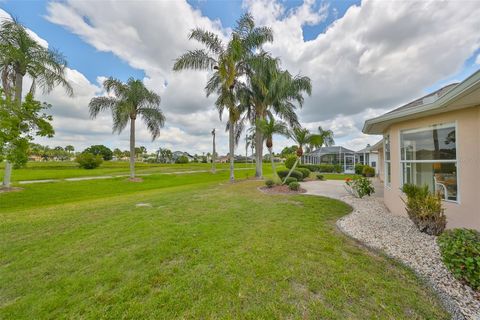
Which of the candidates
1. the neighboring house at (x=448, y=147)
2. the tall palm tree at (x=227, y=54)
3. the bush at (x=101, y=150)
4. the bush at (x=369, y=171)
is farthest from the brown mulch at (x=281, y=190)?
the bush at (x=101, y=150)

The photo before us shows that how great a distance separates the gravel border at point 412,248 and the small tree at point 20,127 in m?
10.6

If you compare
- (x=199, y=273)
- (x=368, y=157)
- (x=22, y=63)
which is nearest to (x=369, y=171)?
(x=368, y=157)

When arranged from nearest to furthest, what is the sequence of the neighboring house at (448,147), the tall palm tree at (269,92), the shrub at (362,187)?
the neighboring house at (448,147) → the shrub at (362,187) → the tall palm tree at (269,92)

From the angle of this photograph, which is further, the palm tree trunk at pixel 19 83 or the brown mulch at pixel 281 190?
the palm tree trunk at pixel 19 83

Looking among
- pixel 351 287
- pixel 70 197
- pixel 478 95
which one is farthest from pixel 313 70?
pixel 70 197

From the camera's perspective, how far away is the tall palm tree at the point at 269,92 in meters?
13.3

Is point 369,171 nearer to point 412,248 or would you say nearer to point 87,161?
point 412,248

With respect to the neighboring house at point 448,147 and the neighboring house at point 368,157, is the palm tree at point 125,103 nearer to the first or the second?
the neighboring house at point 448,147

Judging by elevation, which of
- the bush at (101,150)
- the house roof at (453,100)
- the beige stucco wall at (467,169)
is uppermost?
the bush at (101,150)

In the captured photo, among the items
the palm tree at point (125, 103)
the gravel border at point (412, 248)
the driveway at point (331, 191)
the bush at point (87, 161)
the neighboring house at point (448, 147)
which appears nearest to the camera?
the gravel border at point (412, 248)

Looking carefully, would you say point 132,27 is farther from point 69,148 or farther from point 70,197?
point 69,148

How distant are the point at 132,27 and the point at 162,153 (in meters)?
61.8

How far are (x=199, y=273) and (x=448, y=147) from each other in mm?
5799

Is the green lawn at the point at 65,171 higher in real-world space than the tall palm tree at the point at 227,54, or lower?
lower
